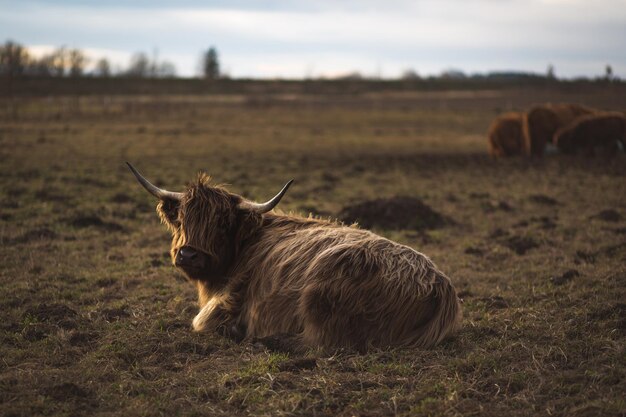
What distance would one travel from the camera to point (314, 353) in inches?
167

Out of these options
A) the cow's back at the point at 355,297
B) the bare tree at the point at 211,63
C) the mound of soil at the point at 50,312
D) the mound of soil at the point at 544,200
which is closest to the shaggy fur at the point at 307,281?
the cow's back at the point at 355,297

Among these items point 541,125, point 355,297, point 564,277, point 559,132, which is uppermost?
point 541,125

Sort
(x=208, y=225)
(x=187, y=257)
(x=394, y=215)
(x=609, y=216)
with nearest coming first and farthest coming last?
(x=187, y=257) < (x=208, y=225) < (x=394, y=215) < (x=609, y=216)

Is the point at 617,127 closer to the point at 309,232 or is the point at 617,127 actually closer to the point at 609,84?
the point at 309,232

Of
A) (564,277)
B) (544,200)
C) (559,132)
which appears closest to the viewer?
(564,277)

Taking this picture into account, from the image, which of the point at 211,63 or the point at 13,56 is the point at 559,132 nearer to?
the point at 13,56

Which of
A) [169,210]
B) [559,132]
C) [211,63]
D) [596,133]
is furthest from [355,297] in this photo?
[211,63]

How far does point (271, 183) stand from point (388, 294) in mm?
9123

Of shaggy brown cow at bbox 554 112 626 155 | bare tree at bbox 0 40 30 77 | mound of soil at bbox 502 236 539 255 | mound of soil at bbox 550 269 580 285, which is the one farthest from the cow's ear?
bare tree at bbox 0 40 30 77

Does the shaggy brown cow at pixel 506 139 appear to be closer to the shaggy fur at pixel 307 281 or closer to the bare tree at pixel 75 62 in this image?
the shaggy fur at pixel 307 281

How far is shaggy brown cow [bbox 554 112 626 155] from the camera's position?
17812mm

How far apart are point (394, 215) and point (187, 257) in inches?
200

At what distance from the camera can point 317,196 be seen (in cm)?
1168

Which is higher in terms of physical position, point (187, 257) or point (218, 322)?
point (187, 257)
